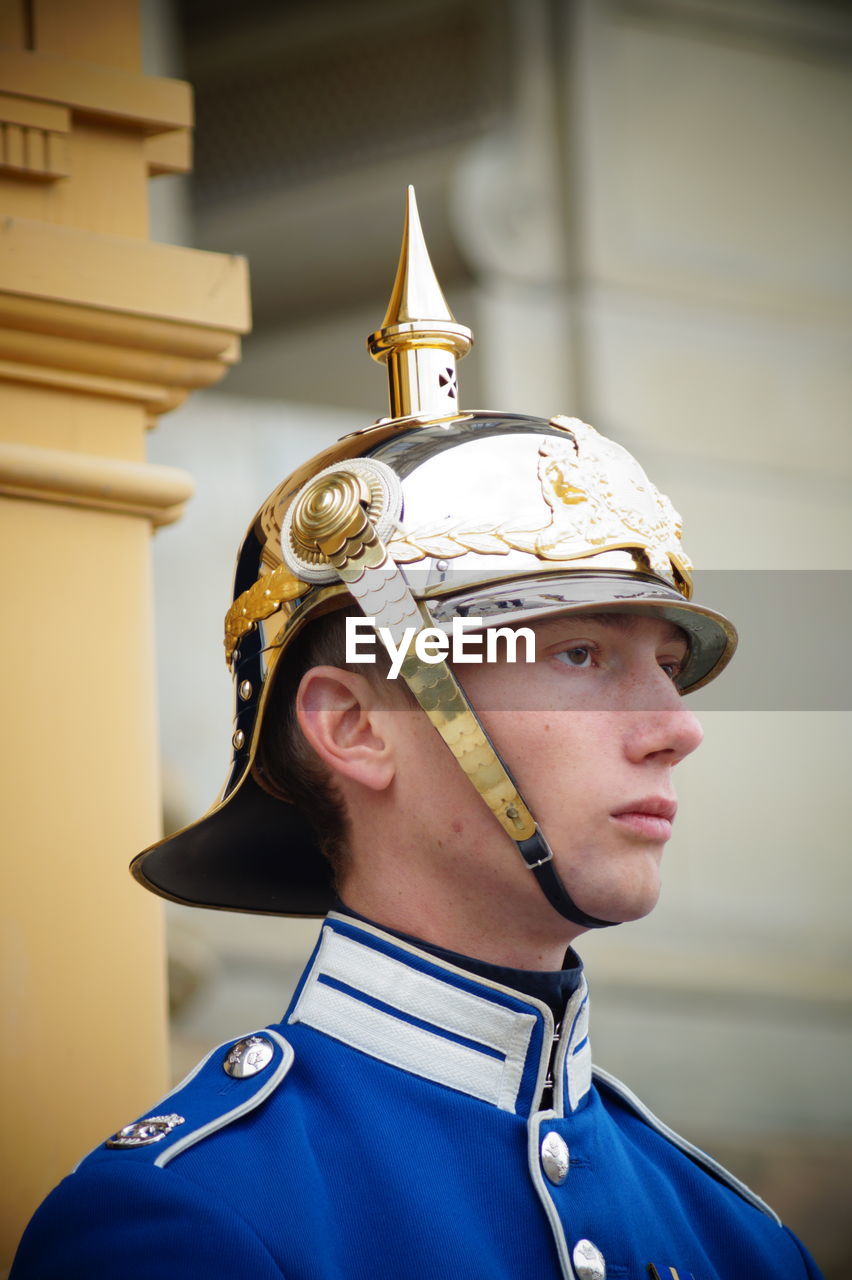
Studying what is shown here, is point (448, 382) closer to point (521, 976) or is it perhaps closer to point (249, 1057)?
point (521, 976)

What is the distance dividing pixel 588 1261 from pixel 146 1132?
664 mm

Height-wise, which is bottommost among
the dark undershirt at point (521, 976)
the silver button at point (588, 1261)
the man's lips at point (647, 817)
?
the silver button at point (588, 1261)

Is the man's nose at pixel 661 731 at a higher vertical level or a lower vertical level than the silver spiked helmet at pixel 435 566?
lower

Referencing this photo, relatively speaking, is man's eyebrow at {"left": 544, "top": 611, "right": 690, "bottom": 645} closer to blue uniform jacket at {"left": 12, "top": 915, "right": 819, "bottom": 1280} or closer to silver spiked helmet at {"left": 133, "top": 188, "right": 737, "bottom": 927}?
silver spiked helmet at {"left": 133, "top": 188, "right": 737, "bottom": 927}

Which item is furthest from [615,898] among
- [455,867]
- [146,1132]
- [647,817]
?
[146,1132]

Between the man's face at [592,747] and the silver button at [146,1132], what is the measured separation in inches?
27.0

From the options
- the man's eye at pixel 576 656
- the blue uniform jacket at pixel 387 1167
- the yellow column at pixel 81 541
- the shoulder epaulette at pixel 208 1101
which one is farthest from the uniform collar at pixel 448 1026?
the yellow column at pixel 81 541

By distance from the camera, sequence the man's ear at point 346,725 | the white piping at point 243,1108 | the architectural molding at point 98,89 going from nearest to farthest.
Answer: the white piping at point 243,1108
the man's ear at point 346,725
the architectural molding at point 98,89

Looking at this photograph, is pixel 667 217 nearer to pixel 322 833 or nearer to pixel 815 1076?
pixel 815 1076

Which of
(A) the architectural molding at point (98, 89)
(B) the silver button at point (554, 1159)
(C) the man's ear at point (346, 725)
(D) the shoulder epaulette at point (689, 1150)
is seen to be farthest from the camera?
(A) the architectural molding at point (98, 89)

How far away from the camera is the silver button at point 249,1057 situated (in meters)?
2.57

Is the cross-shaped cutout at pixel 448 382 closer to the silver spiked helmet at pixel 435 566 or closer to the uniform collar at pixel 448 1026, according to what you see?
the silver spiked helmet at pixel 435 566

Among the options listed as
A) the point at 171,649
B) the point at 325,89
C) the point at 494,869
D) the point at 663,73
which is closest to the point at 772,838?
the point at 171,649

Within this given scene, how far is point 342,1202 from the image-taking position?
2.38 metres
